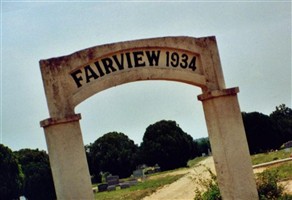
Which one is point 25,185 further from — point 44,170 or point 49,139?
point 49,139

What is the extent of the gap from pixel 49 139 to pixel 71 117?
1.94 feet

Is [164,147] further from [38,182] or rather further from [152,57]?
[152,57]

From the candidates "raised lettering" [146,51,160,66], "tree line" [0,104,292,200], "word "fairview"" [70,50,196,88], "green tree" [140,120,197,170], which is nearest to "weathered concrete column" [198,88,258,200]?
"word "fairview"" [70,50,196,88]

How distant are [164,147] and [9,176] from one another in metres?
26.9

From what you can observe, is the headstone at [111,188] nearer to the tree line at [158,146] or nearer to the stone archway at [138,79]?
the tree line at [158,146]

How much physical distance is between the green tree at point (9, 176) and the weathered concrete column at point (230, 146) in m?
32.9

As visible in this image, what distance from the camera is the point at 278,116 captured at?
239 ft

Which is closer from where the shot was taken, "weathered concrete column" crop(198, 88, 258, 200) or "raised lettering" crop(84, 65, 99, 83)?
"raised lettering" crop(84, 65, 99, 83)

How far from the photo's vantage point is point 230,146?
8.73 m

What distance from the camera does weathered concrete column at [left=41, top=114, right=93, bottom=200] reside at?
25.5ft

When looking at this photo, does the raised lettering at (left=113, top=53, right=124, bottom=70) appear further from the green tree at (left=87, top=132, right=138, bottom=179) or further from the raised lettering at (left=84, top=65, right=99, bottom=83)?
the green tree at (left=87, top=132, right=138, bottom=179)

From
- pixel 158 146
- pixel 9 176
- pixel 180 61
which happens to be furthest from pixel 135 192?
pixel 158 146

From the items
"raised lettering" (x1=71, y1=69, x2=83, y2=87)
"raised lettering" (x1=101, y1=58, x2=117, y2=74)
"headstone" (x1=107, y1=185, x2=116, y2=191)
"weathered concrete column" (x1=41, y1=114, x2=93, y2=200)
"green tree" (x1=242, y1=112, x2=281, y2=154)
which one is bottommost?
"headstone" (x1=107, y1=185, x2=116, y2=191)

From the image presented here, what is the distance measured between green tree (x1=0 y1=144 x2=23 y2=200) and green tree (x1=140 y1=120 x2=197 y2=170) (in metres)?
24.4
